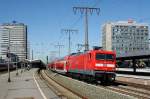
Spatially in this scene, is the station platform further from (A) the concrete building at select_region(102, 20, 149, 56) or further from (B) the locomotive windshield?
(A) the concrete building at select_region(102, 20, 149, 56)

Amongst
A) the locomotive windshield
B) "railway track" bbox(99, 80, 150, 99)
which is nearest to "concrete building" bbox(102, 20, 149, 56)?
the locomotive windshield

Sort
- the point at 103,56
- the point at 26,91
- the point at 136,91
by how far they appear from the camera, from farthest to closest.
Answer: the point at 103,56, the point at 26,91, the point at 136,91

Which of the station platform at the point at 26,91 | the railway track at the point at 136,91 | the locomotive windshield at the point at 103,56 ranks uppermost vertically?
the locomotive windshield at the point at 103,56

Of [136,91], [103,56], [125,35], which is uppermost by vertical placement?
[125,35]

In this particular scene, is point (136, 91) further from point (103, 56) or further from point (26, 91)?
point (103, 56)

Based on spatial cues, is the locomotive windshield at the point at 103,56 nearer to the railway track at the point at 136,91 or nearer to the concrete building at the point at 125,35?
the railway track at the point at 136,91

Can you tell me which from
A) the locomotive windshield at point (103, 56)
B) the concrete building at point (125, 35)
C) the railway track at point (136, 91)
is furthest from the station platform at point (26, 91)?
the concrete building at point (125, 35)

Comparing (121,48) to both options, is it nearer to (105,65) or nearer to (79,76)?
(79,76)

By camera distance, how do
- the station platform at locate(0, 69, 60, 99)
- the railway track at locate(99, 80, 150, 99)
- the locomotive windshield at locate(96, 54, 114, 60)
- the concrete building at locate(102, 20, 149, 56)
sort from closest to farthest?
the railway track at locate(99, 80, 150, 99) < the station platform at locate(0, 69, 60, 99) < the locomotive windshield at locate(96, 54, 114, 60) < the concrete building at locate(102, 20, 149, 56)

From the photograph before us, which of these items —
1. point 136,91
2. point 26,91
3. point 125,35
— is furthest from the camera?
point 125,35

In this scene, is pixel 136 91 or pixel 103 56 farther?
pixel 103 56

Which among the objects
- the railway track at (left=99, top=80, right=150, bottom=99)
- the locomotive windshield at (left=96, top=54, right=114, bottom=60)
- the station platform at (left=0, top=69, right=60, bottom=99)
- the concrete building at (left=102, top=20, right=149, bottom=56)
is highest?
the concrete building at (left=102, top=20, right=149, bottom=56)

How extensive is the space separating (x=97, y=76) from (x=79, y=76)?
356 inches

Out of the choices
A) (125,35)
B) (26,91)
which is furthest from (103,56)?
(125,35)
